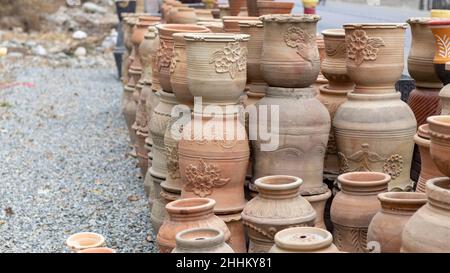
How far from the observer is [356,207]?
3.97m

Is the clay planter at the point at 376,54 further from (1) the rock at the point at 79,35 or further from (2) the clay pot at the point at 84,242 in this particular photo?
(1) the rock at the point at 79,35

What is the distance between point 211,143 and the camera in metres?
4.34

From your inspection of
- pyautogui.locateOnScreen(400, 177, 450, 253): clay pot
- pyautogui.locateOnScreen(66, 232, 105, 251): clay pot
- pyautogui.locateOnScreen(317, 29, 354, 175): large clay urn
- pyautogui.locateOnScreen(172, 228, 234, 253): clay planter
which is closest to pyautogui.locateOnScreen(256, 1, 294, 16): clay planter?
pyautogui.locateOnScreen(317, 29, 354, 175): large clay urn

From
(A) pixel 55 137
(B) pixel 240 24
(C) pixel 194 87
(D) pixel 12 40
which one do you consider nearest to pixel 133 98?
(A) pixel 55 137

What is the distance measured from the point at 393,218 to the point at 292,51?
135 cm

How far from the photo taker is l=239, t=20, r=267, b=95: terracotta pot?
4.90m

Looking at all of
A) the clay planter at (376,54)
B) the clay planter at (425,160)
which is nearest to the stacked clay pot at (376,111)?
the clay planter at (376,54)

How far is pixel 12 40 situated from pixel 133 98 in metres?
11.9

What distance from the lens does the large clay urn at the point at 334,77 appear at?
4.90 metres

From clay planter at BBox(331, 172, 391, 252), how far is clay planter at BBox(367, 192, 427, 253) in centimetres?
37

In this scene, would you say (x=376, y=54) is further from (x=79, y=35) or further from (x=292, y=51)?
(x=79, y=35)

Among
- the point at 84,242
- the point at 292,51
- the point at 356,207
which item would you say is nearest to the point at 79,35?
the point at 292,51

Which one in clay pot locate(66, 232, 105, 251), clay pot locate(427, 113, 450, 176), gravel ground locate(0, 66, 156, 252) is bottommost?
gravel ground locate(0, 66, 156, 252)

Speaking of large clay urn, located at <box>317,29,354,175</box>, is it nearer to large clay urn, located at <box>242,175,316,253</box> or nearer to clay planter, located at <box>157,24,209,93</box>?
clay planter, located at <box>157,24,209,93</box>
